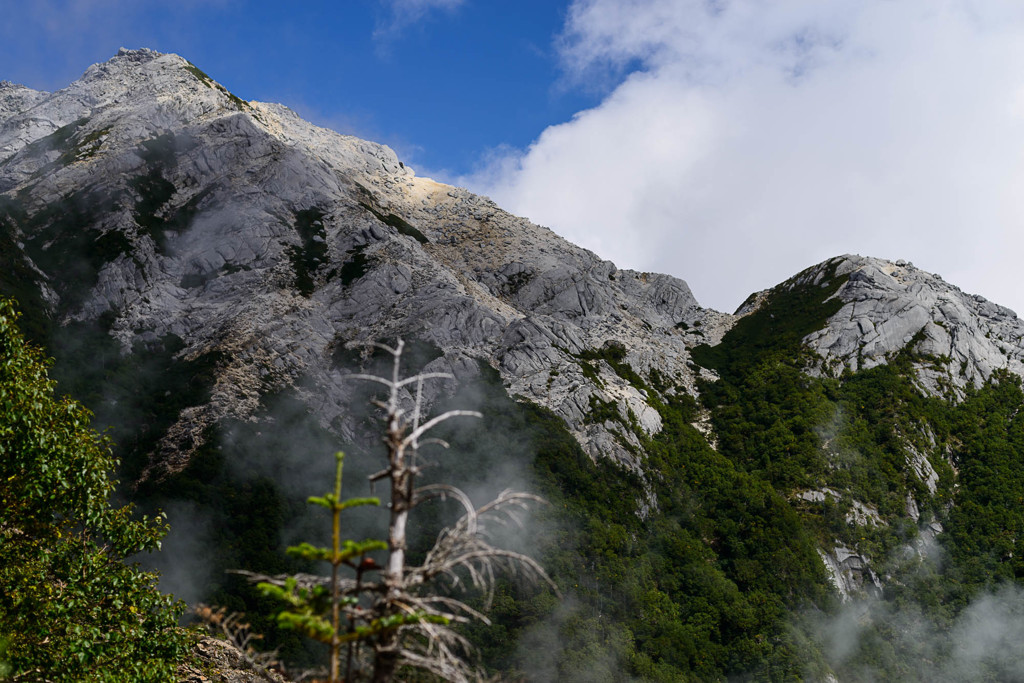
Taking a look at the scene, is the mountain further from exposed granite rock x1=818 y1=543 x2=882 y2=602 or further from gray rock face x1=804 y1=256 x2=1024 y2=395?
gray rock face x1=804 y1=256 x2=1024 y2=395

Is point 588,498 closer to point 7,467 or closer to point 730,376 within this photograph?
point 730,376

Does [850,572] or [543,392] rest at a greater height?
[543,392]

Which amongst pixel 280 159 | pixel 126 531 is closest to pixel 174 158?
pixel 280 159

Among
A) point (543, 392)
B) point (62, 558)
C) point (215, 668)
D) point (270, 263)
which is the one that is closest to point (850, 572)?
point (543, 392)

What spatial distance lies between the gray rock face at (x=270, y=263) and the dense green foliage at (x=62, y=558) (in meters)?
89.7

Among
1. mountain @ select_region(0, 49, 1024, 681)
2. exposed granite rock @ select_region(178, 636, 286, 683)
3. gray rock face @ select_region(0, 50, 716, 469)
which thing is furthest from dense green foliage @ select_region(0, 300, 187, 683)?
gray rock face @ select_region(0, 50, 716, 469)

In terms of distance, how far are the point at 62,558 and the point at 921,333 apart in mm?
170444

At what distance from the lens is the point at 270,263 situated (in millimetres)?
134875

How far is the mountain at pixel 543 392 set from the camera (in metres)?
99.6

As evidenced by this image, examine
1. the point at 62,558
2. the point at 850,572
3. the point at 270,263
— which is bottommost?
the point at 62,558

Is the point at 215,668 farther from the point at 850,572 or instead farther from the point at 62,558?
the point at 850,572

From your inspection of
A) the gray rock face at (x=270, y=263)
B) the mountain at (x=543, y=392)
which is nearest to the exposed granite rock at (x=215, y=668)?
the mountain at (x=543, y=392)

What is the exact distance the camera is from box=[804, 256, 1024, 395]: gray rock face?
5906 inches

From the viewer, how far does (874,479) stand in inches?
4909
